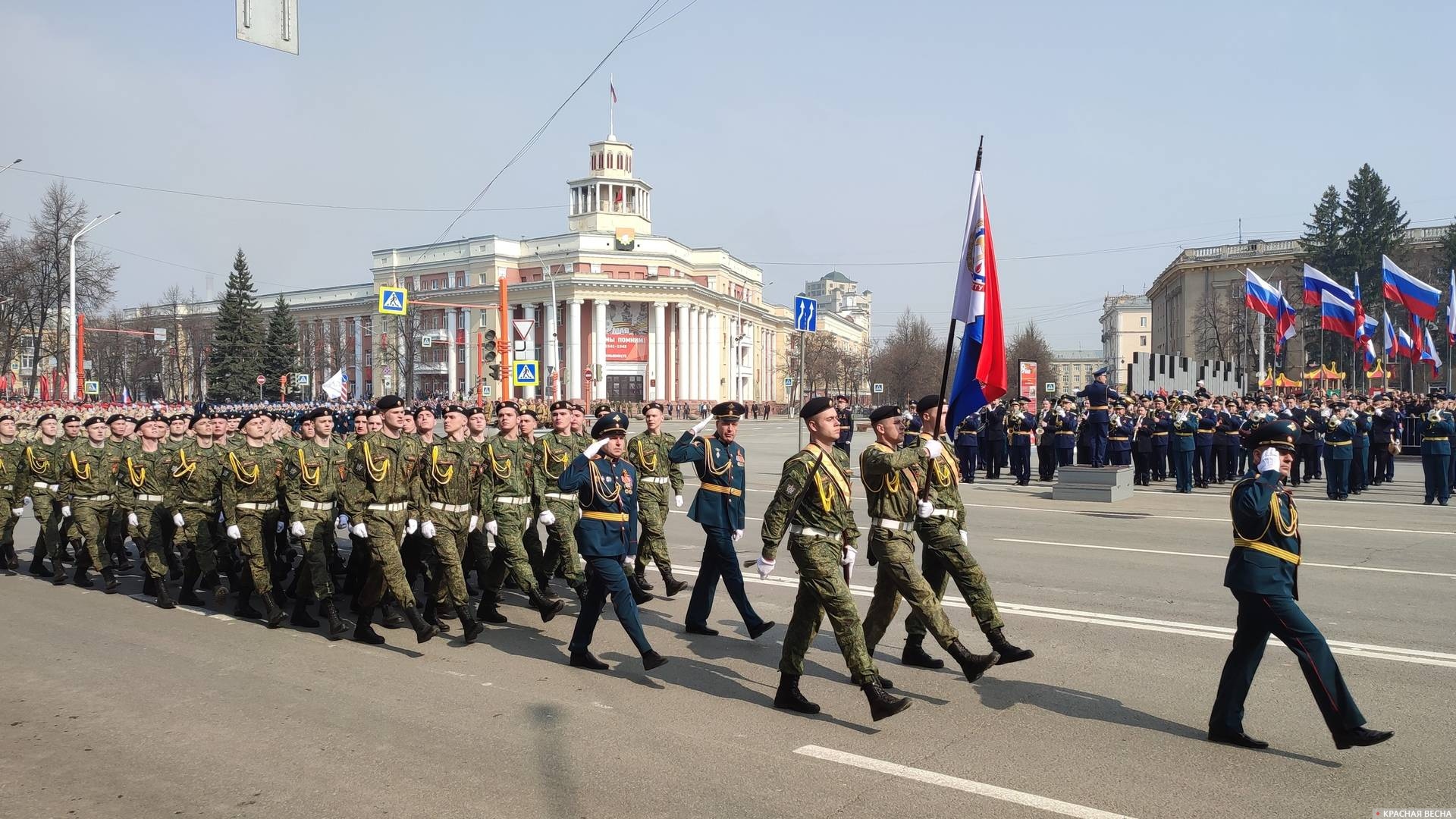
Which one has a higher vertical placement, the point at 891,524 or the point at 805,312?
the point at 805,312

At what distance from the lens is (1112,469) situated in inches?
727

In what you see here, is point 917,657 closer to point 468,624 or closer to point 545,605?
point 545,605

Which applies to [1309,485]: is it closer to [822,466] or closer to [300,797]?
[822,466]

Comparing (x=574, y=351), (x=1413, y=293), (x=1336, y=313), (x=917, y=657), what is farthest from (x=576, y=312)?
(x=917, y=657)

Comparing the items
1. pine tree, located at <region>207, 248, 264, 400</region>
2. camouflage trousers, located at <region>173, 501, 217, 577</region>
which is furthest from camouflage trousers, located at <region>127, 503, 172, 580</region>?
pine tree, located at <region>207, 248, 264, 400</region>

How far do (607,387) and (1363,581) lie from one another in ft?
262

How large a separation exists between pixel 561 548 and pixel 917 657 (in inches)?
143

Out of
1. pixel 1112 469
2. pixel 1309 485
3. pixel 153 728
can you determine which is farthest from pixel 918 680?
pixel 1309 485

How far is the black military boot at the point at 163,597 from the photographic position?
961 cm

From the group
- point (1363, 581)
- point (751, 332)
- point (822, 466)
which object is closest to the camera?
point (822, 466)

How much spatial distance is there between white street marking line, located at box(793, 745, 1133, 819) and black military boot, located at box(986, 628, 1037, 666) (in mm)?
1613

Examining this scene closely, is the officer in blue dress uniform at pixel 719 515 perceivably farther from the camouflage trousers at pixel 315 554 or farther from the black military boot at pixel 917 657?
the camouflage trousers at pixel 315 554

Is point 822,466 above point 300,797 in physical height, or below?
above

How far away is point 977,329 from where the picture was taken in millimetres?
7766
